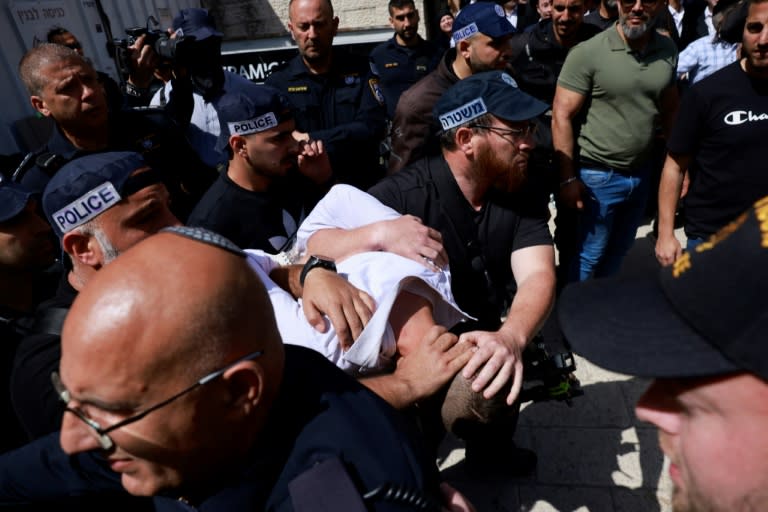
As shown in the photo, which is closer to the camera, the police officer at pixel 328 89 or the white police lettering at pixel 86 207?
the white police lettering at pixel 86 207

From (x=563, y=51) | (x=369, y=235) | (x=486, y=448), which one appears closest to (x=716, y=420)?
(x=369, y=235)

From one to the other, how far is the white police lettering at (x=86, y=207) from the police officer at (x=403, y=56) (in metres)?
3.93

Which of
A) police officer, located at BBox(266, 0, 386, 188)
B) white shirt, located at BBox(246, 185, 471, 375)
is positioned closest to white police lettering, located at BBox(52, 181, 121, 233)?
white shirt, located at BBox(246, 185, 471, 375)

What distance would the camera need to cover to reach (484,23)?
3230 mm

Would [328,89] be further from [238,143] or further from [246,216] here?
[246,216]

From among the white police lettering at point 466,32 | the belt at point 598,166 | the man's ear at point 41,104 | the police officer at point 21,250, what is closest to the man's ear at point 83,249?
the police officer at point 21,250

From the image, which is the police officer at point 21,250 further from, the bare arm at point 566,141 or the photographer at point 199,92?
the bare arm at point 566,141

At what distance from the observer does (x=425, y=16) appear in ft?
27.0

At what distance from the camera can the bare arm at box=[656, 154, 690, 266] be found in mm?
2795

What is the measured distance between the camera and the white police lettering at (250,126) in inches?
99.3

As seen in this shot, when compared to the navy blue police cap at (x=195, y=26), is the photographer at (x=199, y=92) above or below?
below

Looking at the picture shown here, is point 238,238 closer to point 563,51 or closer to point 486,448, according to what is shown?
point 486,448

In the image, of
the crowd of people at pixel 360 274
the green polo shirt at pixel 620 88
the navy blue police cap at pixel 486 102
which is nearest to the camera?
the crowd of people at pixel 360 274

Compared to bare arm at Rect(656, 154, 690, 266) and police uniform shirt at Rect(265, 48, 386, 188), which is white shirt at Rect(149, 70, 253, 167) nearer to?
police uniform shirt at Rect(265, 48, 386, 188)
